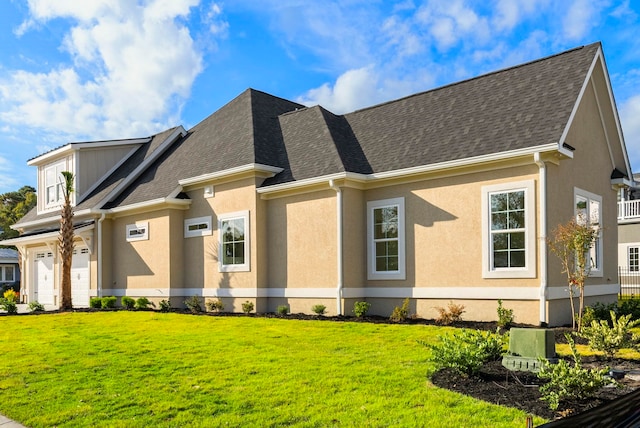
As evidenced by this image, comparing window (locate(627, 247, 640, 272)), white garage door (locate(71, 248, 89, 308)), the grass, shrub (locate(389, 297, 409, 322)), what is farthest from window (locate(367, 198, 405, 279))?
window (locate(627, 247, 640, 272))

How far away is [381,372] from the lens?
8.39m

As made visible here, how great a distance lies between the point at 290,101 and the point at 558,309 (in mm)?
14559

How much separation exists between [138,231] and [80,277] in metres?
4.29

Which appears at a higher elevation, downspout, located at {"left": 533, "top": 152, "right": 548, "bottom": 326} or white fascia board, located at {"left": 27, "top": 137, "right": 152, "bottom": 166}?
white fascia board, located at {"left": 27, "top": 137, "right": 152, "bottom": 166}

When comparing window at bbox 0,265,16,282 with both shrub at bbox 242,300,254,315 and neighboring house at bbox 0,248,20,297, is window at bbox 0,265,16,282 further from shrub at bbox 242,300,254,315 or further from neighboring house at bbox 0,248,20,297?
shrub at bbox 242,300,254,315

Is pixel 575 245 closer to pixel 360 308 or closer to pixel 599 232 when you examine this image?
pixel 599 232

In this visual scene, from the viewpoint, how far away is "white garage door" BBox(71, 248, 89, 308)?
942 inches

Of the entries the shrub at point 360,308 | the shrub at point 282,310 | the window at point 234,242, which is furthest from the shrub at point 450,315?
the window at point 234,242

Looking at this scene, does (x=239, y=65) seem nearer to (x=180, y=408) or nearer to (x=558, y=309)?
(x=180, y=408)

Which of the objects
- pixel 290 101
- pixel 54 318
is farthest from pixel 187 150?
pixel 54 318

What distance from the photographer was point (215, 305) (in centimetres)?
1875

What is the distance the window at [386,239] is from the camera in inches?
624

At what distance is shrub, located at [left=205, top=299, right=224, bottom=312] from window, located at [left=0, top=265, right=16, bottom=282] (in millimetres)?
27302

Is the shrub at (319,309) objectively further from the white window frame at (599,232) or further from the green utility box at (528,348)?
the green utility box at (528,348)
